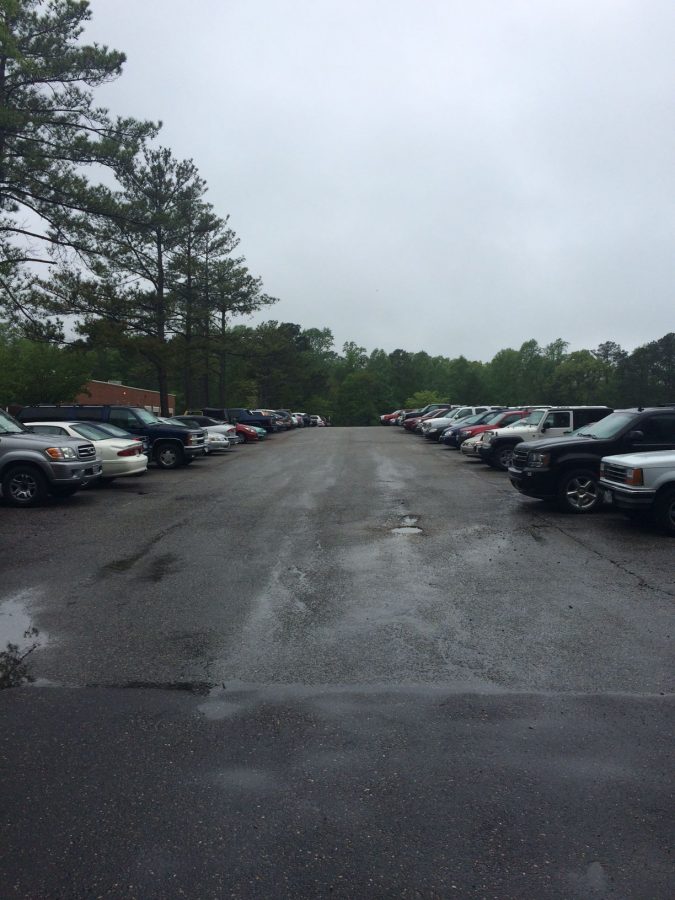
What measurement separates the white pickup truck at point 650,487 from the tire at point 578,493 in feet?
6.05

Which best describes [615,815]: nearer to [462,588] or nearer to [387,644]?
[387,644]

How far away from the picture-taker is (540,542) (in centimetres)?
971

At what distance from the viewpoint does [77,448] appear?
527 inches

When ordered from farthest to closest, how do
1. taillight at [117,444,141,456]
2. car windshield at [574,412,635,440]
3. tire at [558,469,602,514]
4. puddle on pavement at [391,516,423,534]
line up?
1. taillight at [117,444,141,456]
2. tire at [558,469,602,514]
3. car windshield at [574,412,635,440]
4. puddle on pavement at [391,516,423,534]

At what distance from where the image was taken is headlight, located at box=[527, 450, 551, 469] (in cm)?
1206

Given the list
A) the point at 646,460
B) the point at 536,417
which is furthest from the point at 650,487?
the point at 536,417

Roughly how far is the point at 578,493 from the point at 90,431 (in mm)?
10806

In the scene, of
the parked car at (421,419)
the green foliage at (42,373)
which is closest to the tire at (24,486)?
the green foliage at (42,373)

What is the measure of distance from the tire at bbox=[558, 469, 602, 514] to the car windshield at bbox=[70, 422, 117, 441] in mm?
Answer: 10174

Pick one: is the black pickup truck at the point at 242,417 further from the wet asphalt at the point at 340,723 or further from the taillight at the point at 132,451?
the wet asphalt at the point at 340,723

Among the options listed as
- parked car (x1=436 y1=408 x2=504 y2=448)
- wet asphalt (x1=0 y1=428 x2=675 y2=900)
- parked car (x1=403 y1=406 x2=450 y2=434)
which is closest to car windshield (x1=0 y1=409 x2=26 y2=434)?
wet asphalt (x1=0 y1=428 x2=675 y2=900)

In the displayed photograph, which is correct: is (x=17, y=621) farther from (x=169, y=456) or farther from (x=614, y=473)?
(x=169, y=456)

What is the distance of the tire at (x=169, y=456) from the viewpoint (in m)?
21.2

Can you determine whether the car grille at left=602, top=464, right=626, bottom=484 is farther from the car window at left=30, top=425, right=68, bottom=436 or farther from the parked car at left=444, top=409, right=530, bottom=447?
the parked car at left=444, top=409, right=530, bottom=447
